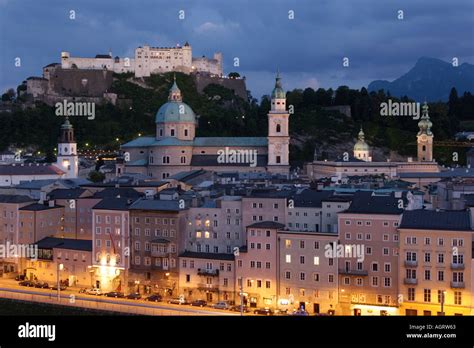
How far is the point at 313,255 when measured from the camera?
127ft

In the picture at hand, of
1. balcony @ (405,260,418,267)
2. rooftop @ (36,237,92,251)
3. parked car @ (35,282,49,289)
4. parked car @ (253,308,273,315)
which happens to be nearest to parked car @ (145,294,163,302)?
parked car @ (253,308,273,315)

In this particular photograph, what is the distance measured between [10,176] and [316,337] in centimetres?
5335

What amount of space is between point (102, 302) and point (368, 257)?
43.2 feet

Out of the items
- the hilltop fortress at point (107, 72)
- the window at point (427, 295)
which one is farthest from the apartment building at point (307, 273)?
the hilltop fortress at point (107, 72)

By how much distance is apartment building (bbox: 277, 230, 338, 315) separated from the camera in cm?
3819

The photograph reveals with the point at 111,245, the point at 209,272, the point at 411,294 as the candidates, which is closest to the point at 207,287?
the point at 209,272

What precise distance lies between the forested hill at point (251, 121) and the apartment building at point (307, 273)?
46.3 meters

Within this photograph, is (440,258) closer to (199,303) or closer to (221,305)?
→ (221,305)

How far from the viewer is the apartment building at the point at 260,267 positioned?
39.4 m

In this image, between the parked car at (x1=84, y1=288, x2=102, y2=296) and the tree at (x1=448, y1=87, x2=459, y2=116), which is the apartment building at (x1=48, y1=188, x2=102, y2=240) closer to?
the parked car at (x1=84, y1=288, x2=102, y2=296)

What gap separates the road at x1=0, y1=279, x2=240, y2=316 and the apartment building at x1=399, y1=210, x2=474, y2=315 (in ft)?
26.5

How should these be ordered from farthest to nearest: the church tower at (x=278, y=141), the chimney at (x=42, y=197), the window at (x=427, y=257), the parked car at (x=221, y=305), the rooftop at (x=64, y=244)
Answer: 1. the church tower at (x=278, y=141)
2. the chimney at (x=42, y=197)
3. the rooftop at (x=64, y=244)
4. the parked car at (x=221, y=305)
5. the window at (x=427, y=257)

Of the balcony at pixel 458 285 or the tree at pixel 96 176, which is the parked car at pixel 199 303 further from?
the tree at pixel 96 176

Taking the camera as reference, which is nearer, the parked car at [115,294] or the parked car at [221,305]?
the parked car at [221,305]
